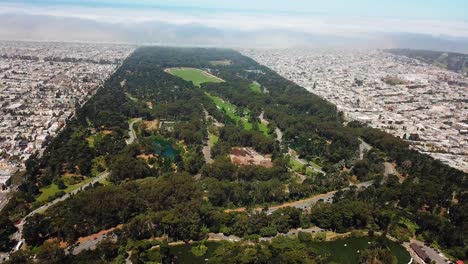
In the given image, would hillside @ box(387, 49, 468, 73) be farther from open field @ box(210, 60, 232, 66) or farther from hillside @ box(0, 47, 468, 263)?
hillside @ box(0, 47, 468, 263)

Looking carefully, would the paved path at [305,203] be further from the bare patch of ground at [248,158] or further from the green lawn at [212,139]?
the green lawn at [212,139]

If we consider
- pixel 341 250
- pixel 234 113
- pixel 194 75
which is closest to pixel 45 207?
pixel 341 250

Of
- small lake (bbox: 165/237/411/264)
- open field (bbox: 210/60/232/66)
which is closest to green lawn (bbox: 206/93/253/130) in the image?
small lake (bbox: 165/237/411/264)

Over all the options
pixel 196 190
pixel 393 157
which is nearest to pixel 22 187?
pixel 196 190

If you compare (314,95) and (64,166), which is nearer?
(64,166)

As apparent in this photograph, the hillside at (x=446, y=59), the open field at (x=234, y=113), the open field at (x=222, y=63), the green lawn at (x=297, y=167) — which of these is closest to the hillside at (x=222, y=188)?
the green lawn at (x=297, y=167)

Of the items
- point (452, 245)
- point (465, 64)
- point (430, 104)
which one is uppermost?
point (465, 64)

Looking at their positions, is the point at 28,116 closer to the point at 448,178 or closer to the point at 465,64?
the point at 448,178

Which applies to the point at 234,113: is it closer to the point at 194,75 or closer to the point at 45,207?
the point at 194,75
